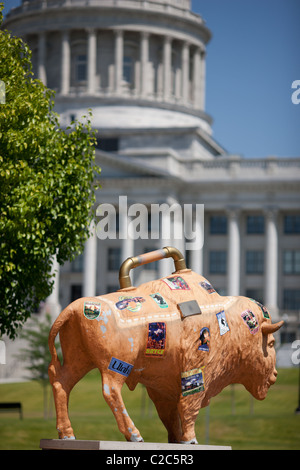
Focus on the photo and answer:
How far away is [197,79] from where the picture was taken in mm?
100188

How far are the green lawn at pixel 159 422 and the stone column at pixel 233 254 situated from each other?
93.4 feet

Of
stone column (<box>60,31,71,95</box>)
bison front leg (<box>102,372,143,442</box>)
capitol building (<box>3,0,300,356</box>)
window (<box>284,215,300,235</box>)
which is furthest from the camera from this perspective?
stone column (<box>60,31,71,95</box>)

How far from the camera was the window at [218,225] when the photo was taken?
79188 mm

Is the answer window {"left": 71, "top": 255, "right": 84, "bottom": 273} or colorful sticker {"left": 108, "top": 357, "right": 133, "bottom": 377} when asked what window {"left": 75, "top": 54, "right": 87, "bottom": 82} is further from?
A: colorful sticker {"left": 108, "top": 357, "right": 133, "bottom": 377}

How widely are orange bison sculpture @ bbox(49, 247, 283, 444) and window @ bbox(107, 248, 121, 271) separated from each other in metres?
64.7

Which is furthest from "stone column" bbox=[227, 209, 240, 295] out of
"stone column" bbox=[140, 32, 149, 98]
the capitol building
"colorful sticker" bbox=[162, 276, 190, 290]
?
"colorful sticker" bbox=[162, 276, 190, 290]

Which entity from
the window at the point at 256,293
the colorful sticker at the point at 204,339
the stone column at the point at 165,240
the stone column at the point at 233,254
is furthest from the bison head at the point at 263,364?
the window at the point at 256,293

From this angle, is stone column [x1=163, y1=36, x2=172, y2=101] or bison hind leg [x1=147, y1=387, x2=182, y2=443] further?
stone column [x1=163, y1=36, x2=172, y2=101]

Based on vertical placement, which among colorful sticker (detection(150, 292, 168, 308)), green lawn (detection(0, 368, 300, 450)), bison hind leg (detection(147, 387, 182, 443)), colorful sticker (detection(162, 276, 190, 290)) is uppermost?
colorful sticker (detection(162, 276, 190, 290))

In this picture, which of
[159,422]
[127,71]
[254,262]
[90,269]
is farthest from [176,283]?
[127,71]

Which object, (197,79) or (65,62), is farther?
(197,79)

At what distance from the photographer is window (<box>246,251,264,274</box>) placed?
78.7 m

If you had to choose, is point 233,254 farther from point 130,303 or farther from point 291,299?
point 130,303

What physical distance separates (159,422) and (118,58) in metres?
67.1
